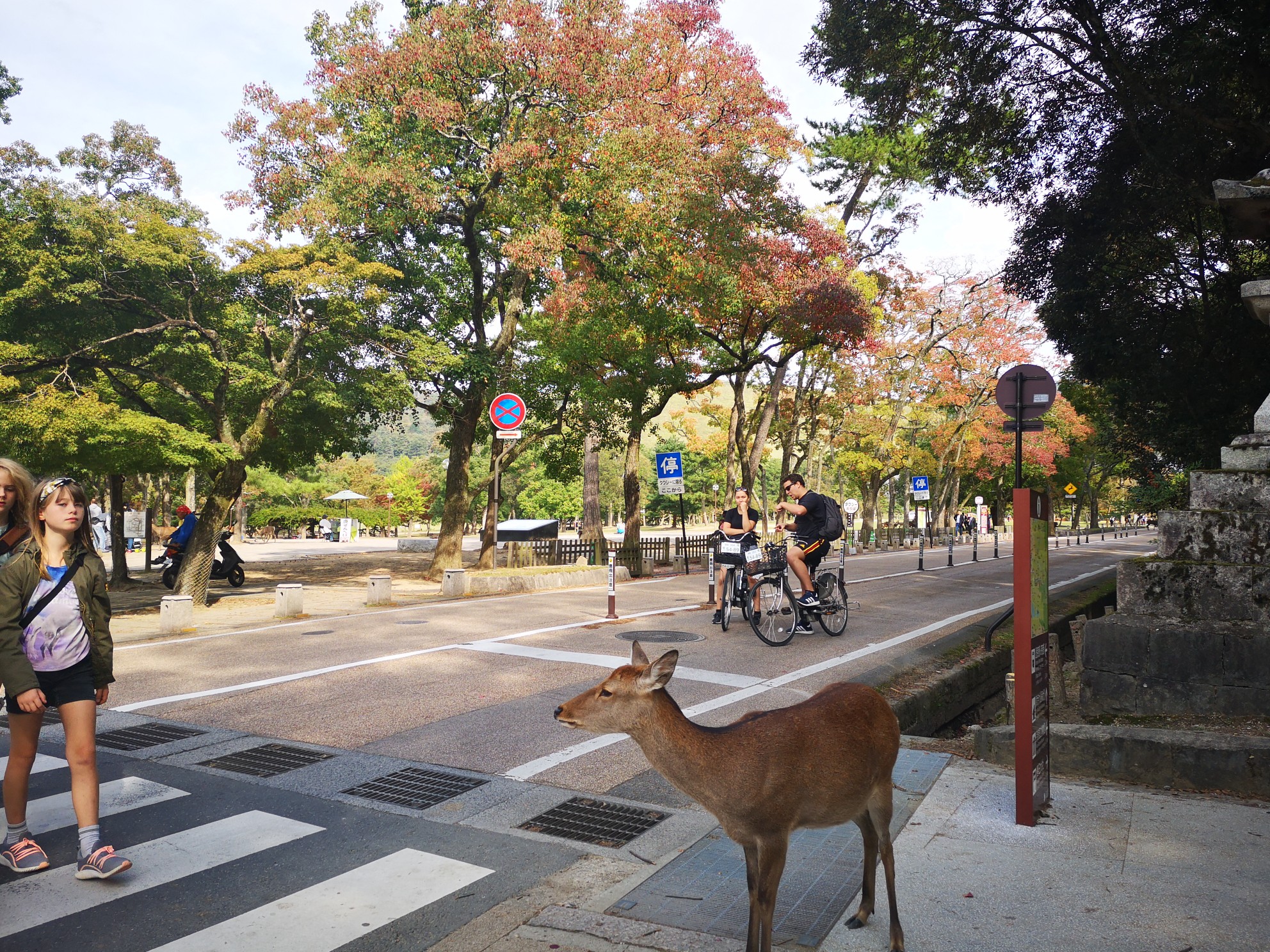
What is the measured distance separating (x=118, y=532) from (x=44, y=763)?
1924 cm

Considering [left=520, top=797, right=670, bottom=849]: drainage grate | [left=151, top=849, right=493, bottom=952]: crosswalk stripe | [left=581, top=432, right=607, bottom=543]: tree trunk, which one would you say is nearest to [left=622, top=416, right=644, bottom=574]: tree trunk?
[left=581, top=432, right=607, bottom=543]: tree trunk

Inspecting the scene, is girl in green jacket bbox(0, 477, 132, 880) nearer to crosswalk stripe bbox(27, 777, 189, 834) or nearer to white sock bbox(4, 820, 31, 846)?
white sock bbox(4, 820, 31, 846)

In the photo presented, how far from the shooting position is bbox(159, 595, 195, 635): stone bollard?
12695 mm

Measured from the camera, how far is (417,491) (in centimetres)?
7700

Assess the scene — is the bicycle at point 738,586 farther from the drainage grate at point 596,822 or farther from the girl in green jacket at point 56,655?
the girl in green jacket at point 56,655

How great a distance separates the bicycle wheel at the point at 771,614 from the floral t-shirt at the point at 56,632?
327 inches

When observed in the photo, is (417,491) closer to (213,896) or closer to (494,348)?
(494,348)

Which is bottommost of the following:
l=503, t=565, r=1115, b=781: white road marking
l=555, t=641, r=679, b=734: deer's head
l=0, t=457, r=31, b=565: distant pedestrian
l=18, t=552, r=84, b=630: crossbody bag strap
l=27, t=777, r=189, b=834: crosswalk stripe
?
l=503, t=565, r=1115, b=781: white road marking

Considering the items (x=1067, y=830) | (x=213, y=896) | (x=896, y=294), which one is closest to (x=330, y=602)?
(x=213, y=896)

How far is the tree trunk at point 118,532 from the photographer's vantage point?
73.0ft

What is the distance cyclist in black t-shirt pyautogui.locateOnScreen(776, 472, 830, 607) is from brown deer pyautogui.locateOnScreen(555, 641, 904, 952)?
8236mm

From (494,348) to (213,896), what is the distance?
2140cm

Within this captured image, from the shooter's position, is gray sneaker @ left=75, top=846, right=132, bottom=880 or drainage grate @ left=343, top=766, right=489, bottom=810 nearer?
gray sneaker @ left=75, top=846, right=132, bottom=880

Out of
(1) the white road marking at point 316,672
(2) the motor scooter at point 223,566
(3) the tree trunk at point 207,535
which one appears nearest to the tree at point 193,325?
(3) the tree trunk at point 207,535
